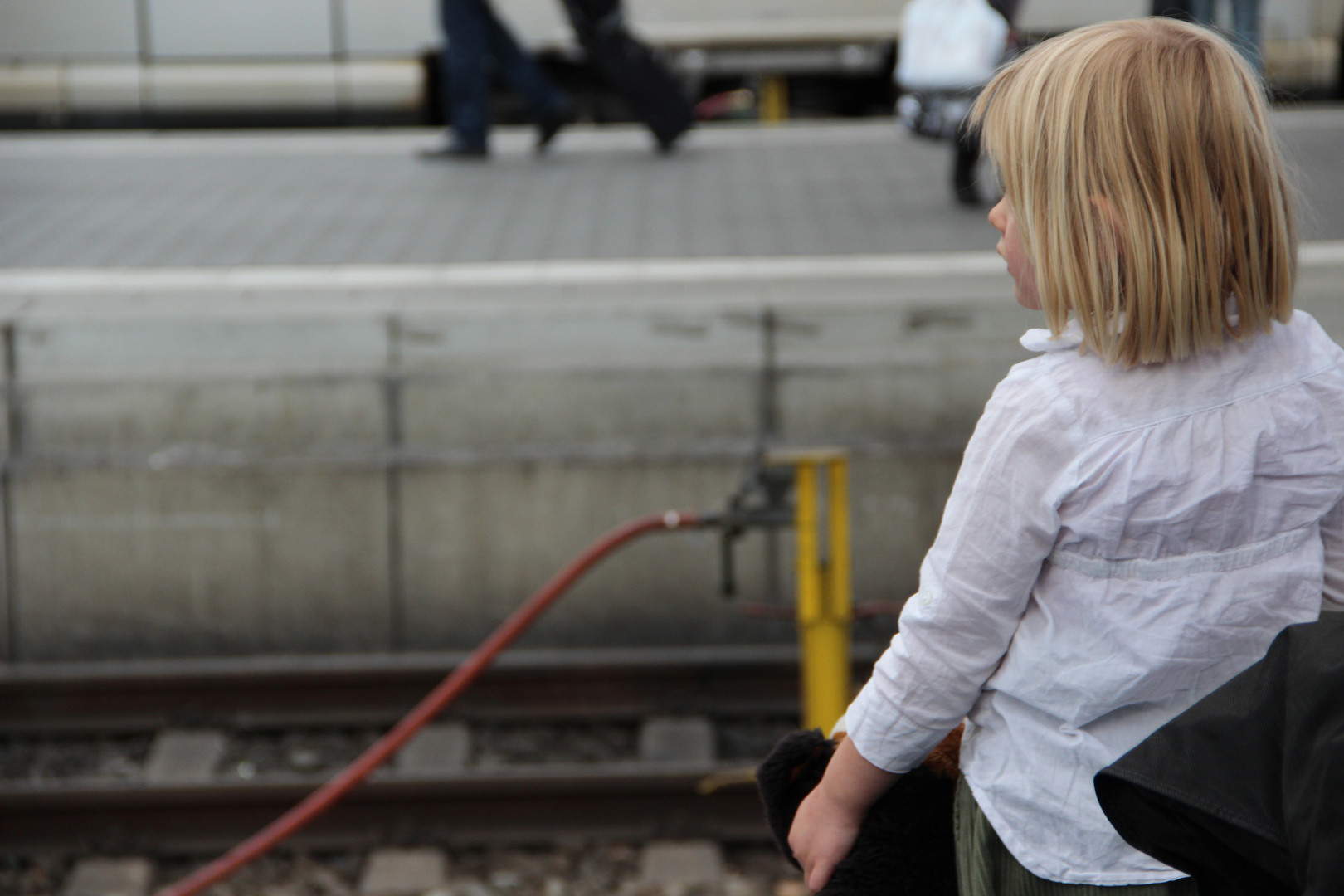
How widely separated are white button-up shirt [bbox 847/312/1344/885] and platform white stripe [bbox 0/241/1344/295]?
4.06 meters

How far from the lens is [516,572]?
4625 mm

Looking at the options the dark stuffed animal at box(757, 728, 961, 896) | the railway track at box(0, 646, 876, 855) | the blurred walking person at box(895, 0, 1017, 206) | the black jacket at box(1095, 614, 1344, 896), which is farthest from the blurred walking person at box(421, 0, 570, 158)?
the black jacket at box(1095, 614, 1344, 896)

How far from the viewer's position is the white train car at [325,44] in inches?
413

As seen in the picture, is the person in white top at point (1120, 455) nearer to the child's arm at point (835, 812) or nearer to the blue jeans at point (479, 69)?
the child's arm at point (835, 812)

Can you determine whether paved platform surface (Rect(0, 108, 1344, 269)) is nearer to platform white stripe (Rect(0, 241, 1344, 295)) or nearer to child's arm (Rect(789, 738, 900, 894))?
platform white stripe (Rect(0, 241, 1344, 295))

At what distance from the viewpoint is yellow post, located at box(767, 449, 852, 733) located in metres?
3.60

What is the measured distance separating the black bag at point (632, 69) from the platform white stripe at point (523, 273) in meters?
2.98

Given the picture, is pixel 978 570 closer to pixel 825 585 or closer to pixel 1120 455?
pixel 1120 455

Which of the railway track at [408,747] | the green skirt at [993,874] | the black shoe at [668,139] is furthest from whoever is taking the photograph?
the black shoe at [668,139]

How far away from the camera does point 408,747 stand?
4332 mm

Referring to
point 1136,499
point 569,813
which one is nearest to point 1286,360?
point 1136,499

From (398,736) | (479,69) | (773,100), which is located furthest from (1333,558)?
(773,100)

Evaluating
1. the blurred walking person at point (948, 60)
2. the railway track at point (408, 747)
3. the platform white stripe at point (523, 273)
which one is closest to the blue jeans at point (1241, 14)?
the blurred walking person at point (948, 60)

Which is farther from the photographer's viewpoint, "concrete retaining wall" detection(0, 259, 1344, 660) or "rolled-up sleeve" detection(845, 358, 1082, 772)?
"concrete retaining wall" detection(0, 259, 1344, 660)
